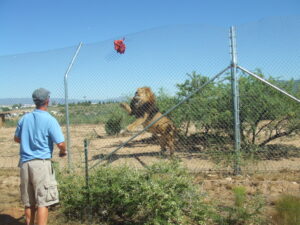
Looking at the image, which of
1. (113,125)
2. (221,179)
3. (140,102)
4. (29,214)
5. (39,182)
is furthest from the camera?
(113,125)

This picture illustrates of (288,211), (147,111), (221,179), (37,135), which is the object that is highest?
(147,111)

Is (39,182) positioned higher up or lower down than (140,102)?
lower down

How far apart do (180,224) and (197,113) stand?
11.2 ft

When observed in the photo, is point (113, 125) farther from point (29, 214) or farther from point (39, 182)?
point (39, 182)

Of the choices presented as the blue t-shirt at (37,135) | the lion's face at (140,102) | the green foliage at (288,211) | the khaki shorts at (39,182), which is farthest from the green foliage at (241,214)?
the lion's face at (140,102)

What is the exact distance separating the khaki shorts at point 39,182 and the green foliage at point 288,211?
244 centimetres

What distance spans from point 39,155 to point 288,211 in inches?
108

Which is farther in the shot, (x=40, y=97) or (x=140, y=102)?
(x=140, y=102)

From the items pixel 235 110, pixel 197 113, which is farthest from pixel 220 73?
pixel 197 113

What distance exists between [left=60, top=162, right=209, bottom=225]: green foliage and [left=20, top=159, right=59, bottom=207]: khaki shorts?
0.50m

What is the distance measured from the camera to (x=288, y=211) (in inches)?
118

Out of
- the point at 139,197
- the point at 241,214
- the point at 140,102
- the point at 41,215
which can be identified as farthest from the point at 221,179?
the point at 41,215

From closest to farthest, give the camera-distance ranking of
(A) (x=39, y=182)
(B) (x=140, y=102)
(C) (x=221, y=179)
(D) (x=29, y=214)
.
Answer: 1. (A) (x=39, y=182)
2. (D) (x=29, y=214)
3. (C) (x=221, y=179)
4. (B) (x=140, y=102)

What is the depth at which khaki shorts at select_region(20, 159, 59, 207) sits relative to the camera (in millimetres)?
2896
